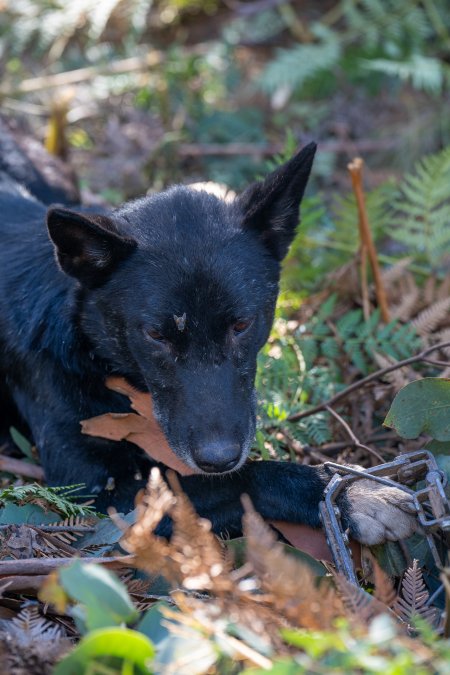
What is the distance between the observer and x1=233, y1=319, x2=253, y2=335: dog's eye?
3.41 meters

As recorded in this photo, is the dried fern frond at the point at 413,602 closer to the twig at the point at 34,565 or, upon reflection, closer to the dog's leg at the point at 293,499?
the dog's leg at the point at 293,499

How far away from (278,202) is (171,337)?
840 mm

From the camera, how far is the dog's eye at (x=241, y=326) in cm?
341

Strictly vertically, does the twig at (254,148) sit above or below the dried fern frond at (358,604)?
below

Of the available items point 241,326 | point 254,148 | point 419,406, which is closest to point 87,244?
point 241,326

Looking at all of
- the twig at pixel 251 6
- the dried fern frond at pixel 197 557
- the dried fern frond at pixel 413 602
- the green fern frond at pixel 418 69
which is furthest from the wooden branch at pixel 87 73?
the dried fern frond at pixel 413 602

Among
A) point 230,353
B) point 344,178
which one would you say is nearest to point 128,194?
point 344,178

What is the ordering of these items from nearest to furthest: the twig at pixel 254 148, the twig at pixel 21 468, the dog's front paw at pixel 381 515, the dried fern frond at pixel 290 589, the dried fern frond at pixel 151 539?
the dried fern frond at pixel 290 589, the dried fern frond at pixel 151 539, the dog's front paw at pixel 381 515, the twig at pixel 21 468, the twig at pixel 254 148

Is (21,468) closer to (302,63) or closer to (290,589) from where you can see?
(290,589)

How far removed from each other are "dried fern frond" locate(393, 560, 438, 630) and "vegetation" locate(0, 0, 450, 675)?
1cm

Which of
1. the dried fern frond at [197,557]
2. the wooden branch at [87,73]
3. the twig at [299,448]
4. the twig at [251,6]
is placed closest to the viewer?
the dried fern frond at [197,557]

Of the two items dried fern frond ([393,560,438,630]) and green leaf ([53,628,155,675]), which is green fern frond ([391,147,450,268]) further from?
green leaf ([53,628,155,675])

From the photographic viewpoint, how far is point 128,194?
6.87m

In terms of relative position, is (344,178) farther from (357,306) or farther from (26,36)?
(26,36)
